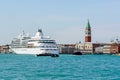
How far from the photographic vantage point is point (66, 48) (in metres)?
164

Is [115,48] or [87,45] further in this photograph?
[87,45]

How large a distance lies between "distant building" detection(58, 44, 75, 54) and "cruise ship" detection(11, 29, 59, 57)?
3378 cm

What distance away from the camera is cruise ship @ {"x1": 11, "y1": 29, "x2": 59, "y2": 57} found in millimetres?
95938

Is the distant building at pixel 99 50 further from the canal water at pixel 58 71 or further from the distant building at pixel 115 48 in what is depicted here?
the canal water at pixel 58 71

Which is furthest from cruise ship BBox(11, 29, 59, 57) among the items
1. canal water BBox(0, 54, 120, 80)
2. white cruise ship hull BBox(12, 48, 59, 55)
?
canal water BBox(0, 54, 120, 80)

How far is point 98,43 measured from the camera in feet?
570

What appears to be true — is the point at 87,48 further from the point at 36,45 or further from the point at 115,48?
the point at 36,45

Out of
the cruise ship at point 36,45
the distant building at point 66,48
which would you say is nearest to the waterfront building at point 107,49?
the distant building at point 66,48

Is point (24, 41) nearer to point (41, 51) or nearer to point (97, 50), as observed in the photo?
point (41, 51)

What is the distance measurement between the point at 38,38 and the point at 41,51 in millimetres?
12138

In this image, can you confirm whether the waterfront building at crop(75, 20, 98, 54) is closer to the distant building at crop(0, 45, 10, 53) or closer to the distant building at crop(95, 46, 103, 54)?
the distant building at crop(95, 46, 103, 54)

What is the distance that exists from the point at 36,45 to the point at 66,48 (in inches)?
2482

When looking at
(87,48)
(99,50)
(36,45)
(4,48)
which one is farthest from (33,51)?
(4,48)

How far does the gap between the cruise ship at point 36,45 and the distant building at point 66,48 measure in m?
33.8
